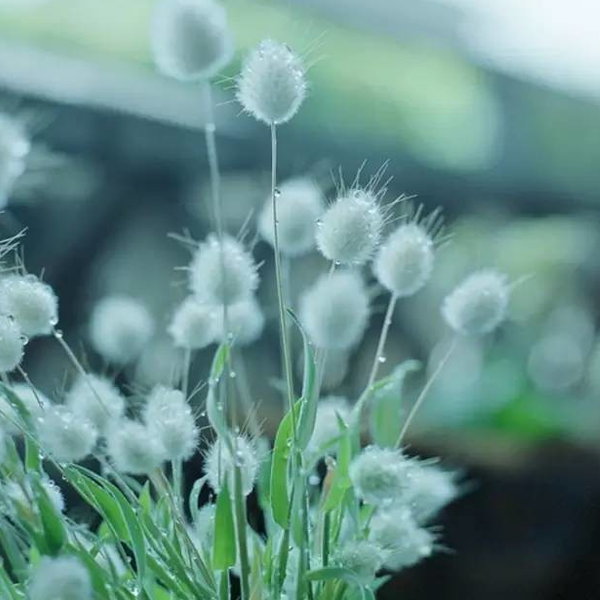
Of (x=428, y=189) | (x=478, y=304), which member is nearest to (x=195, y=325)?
(x=478, y=304)

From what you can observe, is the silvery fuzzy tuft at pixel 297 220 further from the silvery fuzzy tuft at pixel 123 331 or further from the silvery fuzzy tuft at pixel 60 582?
the silvery fuzzy tuft at pixel 60 582

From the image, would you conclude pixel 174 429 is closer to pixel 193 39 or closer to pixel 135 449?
pixel 135 449

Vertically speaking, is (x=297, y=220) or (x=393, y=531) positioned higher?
(x=297, y=220)

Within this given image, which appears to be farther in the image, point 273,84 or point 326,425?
point 326,425

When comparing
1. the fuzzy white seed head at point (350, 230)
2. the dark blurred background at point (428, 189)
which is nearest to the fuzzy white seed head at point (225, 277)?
the fuzzy white seed head at point (350, 230)

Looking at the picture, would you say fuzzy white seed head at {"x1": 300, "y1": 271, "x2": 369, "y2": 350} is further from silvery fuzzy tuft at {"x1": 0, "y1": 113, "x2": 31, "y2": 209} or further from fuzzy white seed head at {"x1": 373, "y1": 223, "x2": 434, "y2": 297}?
silvery fuzzy tuft at {"x1": 0, "y1": 113, "x2": 31, "y2": 209}

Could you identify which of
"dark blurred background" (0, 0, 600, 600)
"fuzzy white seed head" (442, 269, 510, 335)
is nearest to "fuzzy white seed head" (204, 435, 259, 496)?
"fuzzy white seed head" (442, 269, 510, 335)
